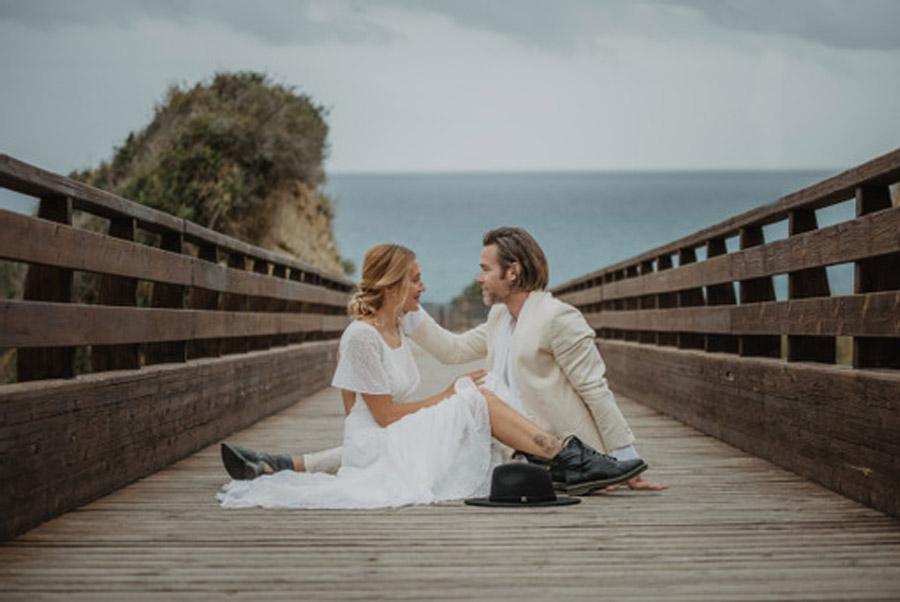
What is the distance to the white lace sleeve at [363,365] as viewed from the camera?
4812 mm

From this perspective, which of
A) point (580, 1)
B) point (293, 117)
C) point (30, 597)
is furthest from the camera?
point (580, 1)

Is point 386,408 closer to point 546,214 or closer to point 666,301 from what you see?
point 666,301

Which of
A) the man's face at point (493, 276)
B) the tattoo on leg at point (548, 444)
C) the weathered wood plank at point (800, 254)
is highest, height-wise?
the weathered wood plank at point (800, 254)

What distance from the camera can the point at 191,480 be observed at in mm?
5035

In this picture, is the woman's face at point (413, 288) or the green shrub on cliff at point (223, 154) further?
the green shrub on cliff at point (223, 154)

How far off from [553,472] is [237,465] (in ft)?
4.67

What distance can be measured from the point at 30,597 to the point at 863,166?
11.0 ft

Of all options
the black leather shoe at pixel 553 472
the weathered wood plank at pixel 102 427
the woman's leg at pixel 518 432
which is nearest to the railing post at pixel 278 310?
the weathered wood plank at pixel 102 427

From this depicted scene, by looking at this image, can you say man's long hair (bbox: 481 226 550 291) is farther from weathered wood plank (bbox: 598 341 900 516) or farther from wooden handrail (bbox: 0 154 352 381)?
wooden handrail (bbox: 0 154 352 381)

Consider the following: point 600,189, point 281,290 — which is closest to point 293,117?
point 281,290

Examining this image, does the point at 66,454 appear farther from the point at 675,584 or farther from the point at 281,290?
the point at 281,290

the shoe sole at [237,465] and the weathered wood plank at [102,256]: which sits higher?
the weathered wood plank at [102,256]

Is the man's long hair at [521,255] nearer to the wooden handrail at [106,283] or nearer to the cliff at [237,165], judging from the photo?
the wooden handrail at [106,283]

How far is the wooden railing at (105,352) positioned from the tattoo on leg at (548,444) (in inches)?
72.8
